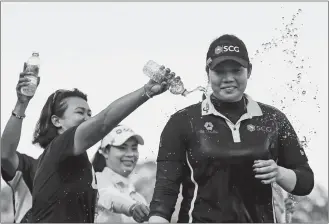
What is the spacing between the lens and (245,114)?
16.7 ft

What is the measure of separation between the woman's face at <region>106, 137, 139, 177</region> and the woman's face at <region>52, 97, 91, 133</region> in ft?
8.80

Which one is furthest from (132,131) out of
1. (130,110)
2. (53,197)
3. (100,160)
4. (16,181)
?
(130,110)

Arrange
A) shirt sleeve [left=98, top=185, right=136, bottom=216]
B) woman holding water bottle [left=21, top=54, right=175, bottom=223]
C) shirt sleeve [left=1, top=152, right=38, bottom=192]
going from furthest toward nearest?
1. shirt sleeve [left=98, top=185, right=136, bottom=216]
2. shirt sleeve [left=1, top=152, right=38, bottom=192]
3. woman holding water bottle [left=21, top=54, right=175, bottom=223]

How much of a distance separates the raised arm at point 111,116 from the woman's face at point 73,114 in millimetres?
718

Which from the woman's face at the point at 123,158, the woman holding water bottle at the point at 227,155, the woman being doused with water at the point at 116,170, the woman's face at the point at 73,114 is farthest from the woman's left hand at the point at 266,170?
the woman's face at the point at 123,158

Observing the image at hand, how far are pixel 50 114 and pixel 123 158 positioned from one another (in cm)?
274

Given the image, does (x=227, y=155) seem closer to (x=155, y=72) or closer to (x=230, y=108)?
(x=230, y=108)

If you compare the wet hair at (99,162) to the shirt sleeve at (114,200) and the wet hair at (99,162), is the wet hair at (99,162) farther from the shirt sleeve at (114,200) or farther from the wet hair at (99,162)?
the shirt sleeve at (114,200)

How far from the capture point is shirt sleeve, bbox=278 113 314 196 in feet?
16.7

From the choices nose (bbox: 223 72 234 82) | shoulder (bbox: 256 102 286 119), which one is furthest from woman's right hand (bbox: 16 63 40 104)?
shoulder (bbox: 256 102 286 119)

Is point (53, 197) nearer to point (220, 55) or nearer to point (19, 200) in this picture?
point (19, 200)

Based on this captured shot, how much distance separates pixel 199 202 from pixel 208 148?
0.34 m

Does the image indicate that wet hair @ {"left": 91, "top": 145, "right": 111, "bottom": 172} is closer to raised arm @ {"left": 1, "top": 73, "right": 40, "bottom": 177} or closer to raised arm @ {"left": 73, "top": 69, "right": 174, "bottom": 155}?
raised arm @ {"left": 1, "top": 73, "right": 40, "bottom": 177}

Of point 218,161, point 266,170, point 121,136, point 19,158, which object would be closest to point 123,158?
point 121,136
